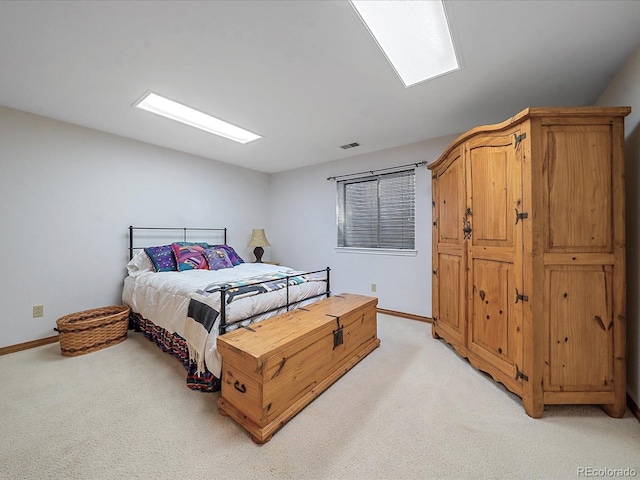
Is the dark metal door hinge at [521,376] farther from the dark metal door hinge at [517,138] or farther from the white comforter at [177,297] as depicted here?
the white comforter at [177,297]

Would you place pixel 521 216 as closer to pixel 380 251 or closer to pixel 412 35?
pixel 412 35

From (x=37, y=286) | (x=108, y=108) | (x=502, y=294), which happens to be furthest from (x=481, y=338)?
(x=37, y=286)

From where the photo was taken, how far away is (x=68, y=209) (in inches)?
110

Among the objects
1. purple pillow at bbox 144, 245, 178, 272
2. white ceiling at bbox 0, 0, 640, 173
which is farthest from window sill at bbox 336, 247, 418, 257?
purple pillow at bbox 144, 245, 178, 272

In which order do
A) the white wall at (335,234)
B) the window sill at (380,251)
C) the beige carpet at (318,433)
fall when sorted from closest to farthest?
1. the beige carpet at (318,433)
2. the white wall at (335,234)
3. the window sill at (380,251)

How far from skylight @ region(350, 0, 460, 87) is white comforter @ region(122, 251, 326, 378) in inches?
80.2

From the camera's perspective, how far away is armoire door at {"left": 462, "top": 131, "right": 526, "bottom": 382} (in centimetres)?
177

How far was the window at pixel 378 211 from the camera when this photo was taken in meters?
3.58

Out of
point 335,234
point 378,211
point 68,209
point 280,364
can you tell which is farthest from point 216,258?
point 378,211

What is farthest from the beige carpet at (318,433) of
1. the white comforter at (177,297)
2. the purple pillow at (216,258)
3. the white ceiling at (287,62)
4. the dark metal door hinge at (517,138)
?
the white ceiling at (287,62)

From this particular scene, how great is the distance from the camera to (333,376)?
198cm

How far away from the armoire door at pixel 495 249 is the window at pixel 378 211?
138cm

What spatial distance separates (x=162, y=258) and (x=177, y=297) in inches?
46.1

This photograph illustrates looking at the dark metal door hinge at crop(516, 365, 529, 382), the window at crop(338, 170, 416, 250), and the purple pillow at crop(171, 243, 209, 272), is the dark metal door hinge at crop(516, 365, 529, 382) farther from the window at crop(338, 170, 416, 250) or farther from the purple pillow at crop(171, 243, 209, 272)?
the purple pillow at crop(171, 243, 209, 272)
